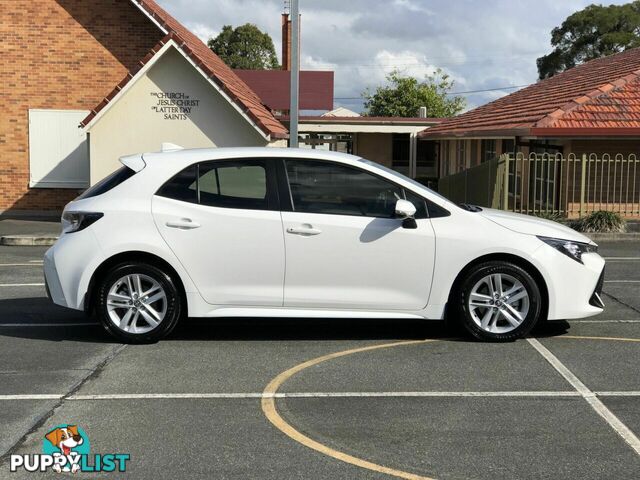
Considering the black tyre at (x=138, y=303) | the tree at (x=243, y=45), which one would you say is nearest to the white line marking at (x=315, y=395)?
the black tyre at (x=138, y=303)

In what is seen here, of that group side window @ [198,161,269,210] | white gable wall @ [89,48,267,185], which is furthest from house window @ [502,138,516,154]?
side window @ [198,161,269,210]

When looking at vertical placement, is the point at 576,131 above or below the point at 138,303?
above

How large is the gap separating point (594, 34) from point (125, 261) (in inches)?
2309

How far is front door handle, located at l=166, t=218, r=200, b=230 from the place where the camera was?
715cm

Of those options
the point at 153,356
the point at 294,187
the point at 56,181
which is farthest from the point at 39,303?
the point at 56,181

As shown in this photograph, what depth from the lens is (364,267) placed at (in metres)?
7.14

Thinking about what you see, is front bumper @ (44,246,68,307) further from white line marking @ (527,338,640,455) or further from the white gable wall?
the white gable wall

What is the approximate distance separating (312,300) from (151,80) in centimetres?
1287

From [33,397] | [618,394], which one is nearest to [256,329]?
[33,397]

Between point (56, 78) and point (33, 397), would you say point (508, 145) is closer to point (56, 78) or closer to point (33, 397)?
point (56, 78)

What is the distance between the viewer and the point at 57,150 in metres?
21.5

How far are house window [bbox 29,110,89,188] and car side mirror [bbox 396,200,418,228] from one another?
51.3 ft

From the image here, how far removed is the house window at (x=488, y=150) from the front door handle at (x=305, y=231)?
18.5 m

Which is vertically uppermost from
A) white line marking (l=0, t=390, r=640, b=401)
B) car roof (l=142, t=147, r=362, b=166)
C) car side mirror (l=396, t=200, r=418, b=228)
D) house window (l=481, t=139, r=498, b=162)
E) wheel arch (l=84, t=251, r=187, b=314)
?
house window (l=481, t=139, r=498, b=162)
